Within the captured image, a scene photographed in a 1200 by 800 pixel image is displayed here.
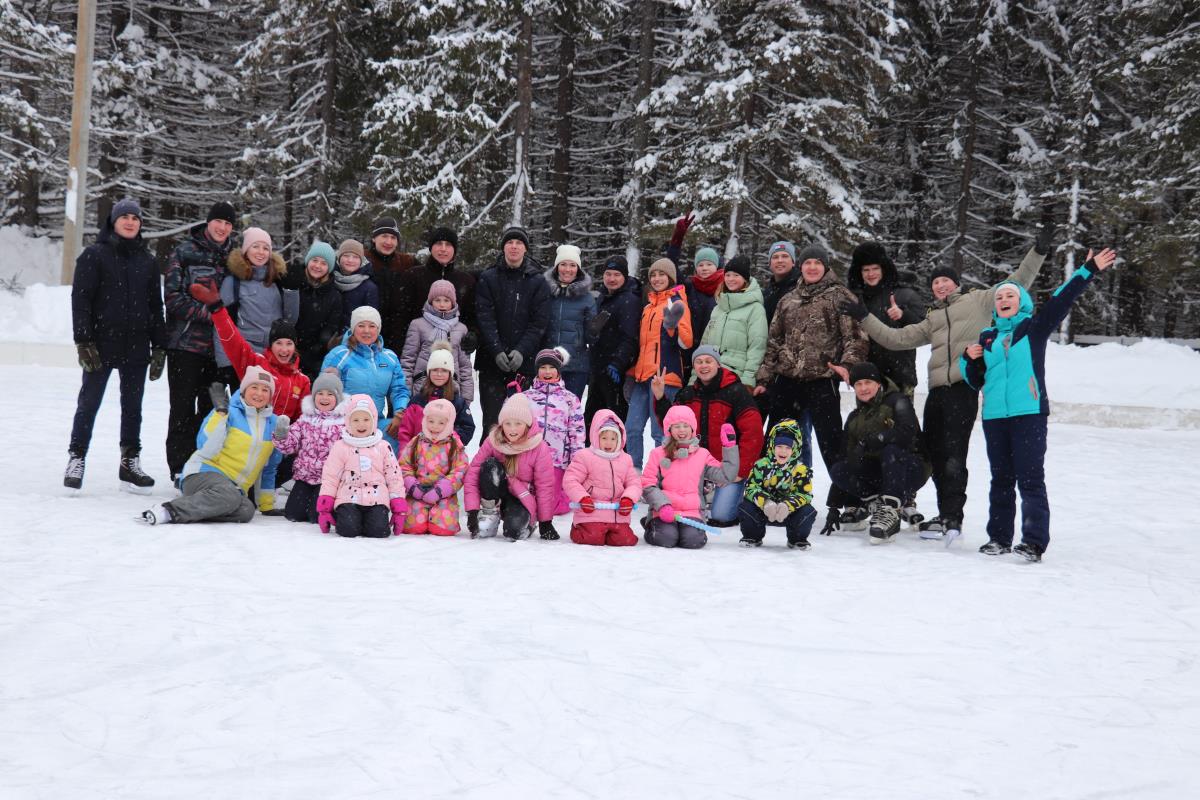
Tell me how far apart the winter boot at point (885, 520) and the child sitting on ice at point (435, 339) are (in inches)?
118

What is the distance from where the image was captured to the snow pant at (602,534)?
618 centimetres

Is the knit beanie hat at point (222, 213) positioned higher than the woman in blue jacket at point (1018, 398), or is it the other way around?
the knit beanie hat at point (222, 213)

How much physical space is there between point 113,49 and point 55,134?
2.53 m

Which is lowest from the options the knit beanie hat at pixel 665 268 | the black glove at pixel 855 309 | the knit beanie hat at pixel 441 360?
the knit beanie hat at pixel 441 360

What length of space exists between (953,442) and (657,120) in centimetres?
1278

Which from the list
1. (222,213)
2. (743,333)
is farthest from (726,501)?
(222,213)

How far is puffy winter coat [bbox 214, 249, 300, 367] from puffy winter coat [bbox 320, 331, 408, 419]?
1.63ft

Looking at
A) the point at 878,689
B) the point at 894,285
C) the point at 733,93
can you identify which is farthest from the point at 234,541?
the point at 733,93

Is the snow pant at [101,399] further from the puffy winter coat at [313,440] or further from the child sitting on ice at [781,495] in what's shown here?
the child sitting on ice at [781,495]

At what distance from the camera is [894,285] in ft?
23.2

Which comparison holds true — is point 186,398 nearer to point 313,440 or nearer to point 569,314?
point 313,440

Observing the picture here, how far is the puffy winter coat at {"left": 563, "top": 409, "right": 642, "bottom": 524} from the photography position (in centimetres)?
624

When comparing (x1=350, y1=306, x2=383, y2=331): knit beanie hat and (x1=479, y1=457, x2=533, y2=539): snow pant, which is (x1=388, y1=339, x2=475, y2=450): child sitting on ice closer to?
(x1=350, y1=306, x2=383, y2=331): knit beanie hat

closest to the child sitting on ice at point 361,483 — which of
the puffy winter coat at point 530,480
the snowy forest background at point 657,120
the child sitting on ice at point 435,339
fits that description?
the puffy winter coat at point 530,480
